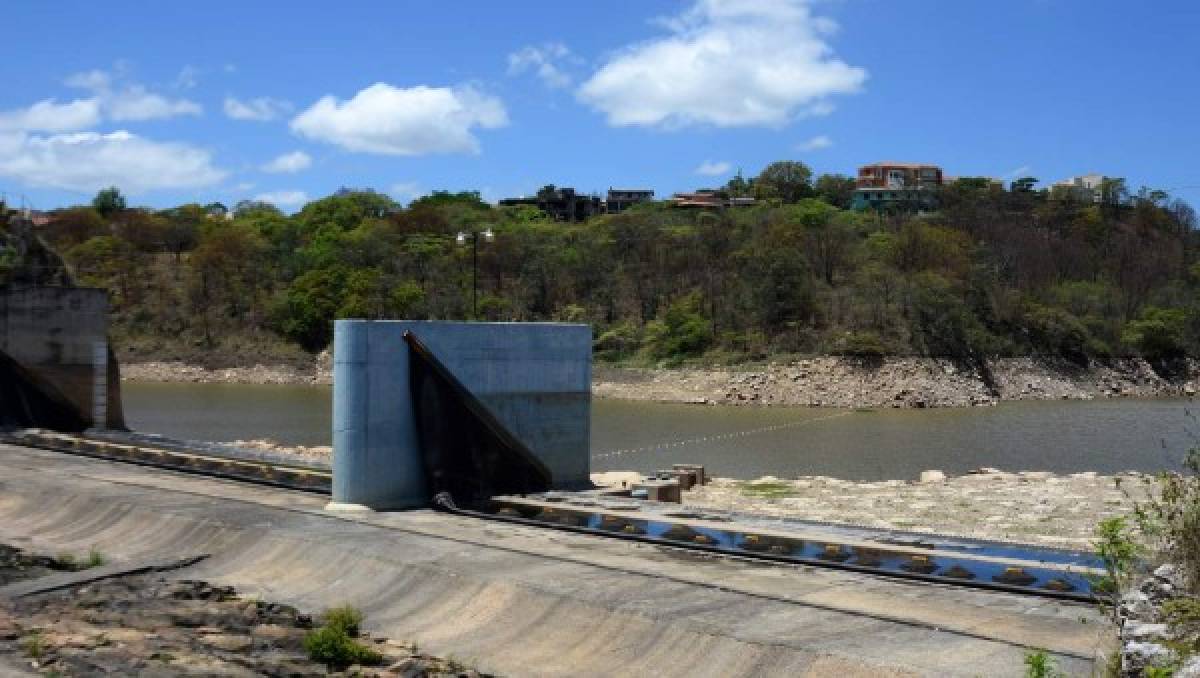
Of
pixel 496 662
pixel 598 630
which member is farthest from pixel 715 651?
pixel 496 662

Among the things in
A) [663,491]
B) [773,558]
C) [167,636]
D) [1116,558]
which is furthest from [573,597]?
[663,491]

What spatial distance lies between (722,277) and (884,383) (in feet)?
58.9

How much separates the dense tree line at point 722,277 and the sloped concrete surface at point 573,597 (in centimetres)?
5180

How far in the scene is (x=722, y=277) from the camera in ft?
255

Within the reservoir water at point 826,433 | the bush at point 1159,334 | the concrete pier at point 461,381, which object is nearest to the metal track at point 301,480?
the concrete pier at point 461,381

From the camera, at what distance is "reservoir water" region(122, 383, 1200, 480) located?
105 ft

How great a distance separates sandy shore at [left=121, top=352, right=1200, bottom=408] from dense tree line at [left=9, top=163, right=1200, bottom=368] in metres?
1.36

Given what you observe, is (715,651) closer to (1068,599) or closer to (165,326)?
(1068,599)

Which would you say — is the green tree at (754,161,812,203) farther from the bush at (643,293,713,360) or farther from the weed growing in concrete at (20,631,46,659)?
the weed growing in concrete at (20,631,46,659)

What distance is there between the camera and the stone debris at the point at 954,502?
18.0m

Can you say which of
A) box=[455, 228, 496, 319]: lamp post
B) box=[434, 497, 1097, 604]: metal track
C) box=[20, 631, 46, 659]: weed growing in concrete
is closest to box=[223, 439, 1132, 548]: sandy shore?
box=[434, 497, 1097, 604]: metal track

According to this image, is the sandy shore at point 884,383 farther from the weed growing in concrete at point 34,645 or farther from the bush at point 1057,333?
the weed growing in concrete at point 34,645

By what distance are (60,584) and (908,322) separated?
59.2 m

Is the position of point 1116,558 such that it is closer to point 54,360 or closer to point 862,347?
point 54,360
